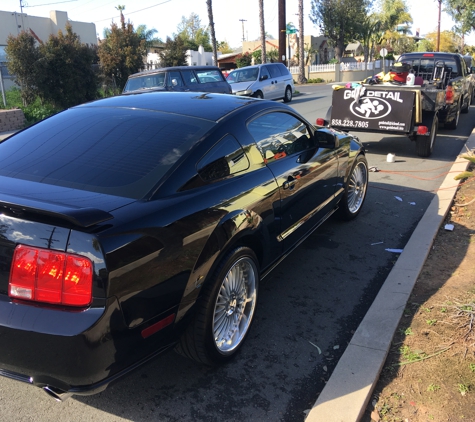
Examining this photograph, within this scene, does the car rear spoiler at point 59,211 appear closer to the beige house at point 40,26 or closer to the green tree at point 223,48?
the beige house at point 40,26

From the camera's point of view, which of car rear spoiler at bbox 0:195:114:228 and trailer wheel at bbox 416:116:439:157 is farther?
trailer wheel at bbox 416:116:439:157

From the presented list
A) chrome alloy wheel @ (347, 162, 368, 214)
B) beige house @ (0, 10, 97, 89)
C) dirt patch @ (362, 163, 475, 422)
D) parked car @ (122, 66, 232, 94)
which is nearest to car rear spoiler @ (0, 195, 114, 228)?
dirt patch @ (362, 163, 475, 422)

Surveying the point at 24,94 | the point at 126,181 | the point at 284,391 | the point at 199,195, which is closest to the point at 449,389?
the point at 284,391

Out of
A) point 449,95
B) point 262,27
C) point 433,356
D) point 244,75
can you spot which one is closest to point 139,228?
point 433,356

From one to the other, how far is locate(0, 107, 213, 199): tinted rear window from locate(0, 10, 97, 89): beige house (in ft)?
96.7

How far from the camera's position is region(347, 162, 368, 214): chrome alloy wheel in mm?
5782

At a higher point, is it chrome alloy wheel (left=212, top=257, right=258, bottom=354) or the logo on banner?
the logo on banner

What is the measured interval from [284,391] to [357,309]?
47.9 inches

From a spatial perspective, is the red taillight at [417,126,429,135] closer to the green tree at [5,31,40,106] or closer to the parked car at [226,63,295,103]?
the parked car at [226,63,295,103]

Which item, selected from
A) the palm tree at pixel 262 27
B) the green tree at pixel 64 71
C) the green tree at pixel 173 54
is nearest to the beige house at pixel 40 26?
the green tree at pixel 173 54

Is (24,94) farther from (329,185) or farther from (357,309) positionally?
(357,309)

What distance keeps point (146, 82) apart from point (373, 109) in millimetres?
7938

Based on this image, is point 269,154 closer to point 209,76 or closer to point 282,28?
point 209,76

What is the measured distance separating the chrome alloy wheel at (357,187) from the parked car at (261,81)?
12406 mm
